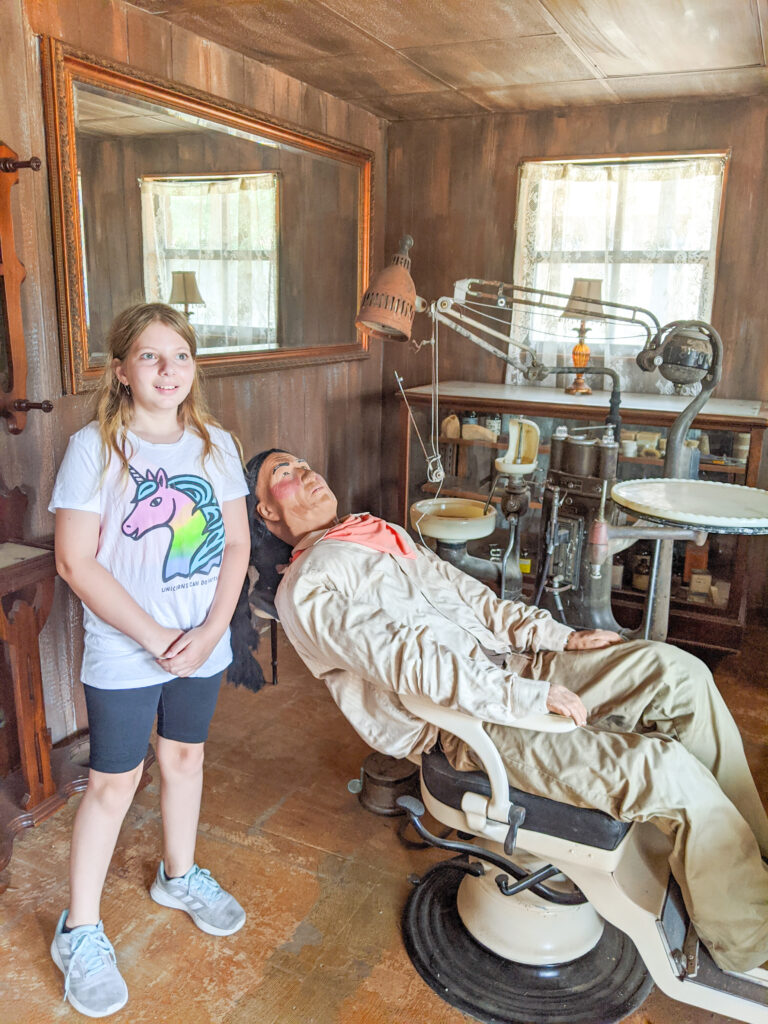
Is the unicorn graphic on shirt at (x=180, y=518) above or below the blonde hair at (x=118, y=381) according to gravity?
below

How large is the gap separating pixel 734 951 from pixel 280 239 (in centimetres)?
301

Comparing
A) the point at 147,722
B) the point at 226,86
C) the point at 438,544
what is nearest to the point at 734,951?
the point at 147,722

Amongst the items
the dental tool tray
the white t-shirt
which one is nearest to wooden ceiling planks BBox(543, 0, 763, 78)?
the dental tool tray

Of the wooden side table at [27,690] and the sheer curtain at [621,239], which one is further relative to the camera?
the sheer curtain at [621,239]

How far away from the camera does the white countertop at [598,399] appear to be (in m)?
3.42

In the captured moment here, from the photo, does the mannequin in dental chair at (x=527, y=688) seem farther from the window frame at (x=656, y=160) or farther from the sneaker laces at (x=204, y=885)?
the window frame at (x=656, y=160)

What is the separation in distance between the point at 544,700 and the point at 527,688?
0.04 metres

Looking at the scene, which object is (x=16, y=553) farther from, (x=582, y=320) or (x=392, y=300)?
(x=582, y=320)

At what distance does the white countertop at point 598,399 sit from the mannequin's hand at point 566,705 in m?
2.08

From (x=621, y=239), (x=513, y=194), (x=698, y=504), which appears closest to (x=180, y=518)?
(x=698, y=504)

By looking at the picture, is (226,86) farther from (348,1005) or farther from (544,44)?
(348,1005)

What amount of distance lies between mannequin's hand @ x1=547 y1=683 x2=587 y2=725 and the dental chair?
0.11 ft

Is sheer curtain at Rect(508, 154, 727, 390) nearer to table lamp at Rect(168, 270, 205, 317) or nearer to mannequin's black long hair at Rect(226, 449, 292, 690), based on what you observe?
table lamp at Rect(168, 270, 205, 317)

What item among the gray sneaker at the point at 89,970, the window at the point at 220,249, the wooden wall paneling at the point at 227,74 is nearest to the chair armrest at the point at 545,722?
the gray sneaker at the point at 89,970
